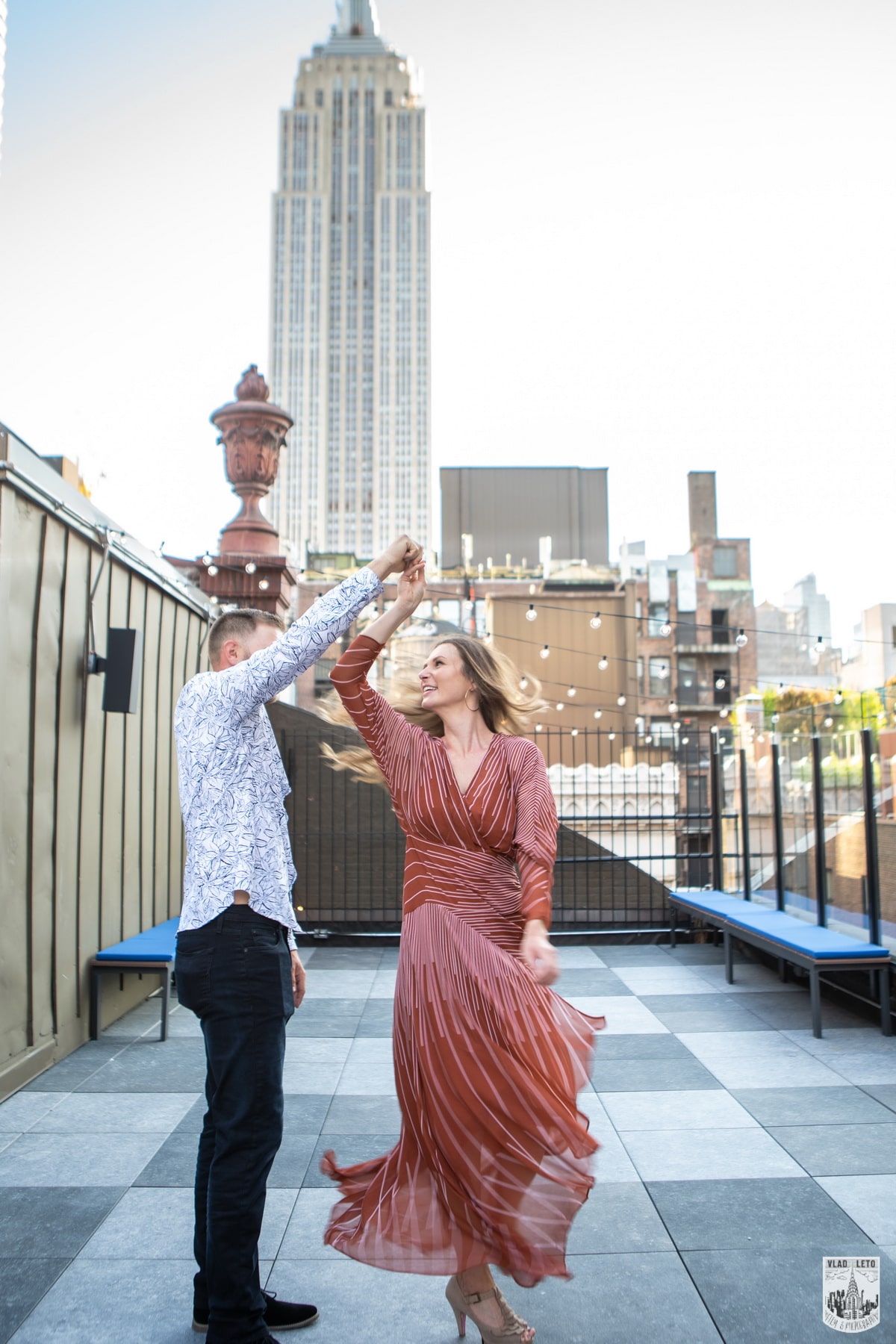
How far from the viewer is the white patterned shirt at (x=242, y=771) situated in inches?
97.6

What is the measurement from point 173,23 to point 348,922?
15.3 m

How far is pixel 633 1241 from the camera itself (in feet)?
10.7

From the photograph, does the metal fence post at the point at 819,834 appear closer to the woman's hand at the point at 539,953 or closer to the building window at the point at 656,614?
the woman's hand at the point at 539,953

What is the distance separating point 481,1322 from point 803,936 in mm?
4751

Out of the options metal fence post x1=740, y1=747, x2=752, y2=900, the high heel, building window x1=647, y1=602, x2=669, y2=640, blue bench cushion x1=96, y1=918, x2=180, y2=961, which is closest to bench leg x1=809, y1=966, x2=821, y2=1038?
metal fence post x1=740, y1=747, x2=752, y2=900

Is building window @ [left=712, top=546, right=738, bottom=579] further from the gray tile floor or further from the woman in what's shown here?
the woman

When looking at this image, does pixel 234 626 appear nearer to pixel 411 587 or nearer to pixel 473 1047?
pixel 411 587

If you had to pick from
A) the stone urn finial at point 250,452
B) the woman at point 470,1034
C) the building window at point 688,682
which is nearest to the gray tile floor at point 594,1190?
the woman at point 470,1034

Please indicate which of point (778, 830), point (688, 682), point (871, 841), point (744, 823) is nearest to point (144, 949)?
point (871, 841)

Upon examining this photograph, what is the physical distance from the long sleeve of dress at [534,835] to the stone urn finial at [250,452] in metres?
6.67

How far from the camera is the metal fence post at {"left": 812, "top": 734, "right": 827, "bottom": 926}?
281 inches

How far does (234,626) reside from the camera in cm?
284

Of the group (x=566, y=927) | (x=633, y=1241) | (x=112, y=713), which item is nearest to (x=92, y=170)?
(x=112, y=713)

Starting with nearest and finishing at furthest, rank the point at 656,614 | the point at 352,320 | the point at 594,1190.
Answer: the point at 594,1190 < the point at 656,614 < the point at 352,320
